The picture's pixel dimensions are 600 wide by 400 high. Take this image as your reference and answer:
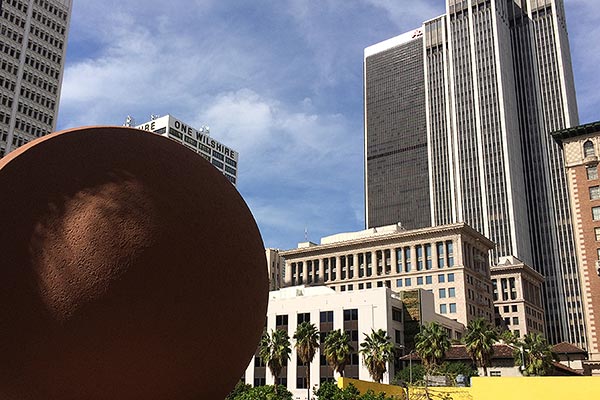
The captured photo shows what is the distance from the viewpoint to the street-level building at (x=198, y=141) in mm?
170625

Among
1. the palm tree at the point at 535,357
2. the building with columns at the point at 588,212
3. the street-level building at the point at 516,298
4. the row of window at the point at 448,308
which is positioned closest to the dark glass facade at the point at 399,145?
the street-level building at the point at 516,298

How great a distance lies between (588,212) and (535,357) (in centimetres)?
2052

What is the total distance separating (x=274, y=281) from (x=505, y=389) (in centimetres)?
12334

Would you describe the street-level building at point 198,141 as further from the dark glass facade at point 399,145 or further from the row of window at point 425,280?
the row of window at point 425,280

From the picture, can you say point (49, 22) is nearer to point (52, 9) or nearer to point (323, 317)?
point (52, 9)

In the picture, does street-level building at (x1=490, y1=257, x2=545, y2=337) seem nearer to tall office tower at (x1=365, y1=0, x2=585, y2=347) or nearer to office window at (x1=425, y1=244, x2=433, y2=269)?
tall office tower at (x1=365, y1=0, x2=585, y2=347)

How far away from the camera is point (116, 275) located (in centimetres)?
999

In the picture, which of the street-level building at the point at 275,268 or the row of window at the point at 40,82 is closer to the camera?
the row of window at the point at 40,82

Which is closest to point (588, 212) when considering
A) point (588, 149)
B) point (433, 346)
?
point (588, 149)

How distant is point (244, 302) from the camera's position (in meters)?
11.4

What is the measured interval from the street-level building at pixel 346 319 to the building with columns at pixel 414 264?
13590mm

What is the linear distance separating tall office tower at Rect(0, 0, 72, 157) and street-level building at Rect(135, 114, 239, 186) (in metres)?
49.8

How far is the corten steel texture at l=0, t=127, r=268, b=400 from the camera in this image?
971 centimetres

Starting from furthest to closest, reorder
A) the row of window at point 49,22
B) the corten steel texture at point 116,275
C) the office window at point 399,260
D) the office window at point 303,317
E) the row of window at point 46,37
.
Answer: the row of window at point 49,22 → the row of window at point 46,37 → the office window at point 399,260 → the office window at point 303,317 → the corten steel texture at point 116,275
